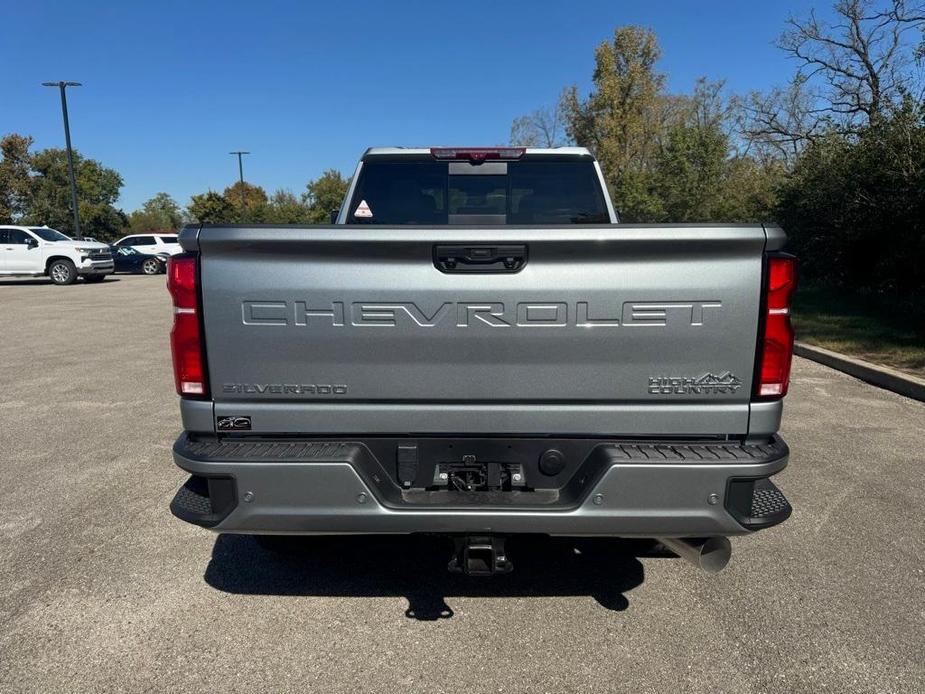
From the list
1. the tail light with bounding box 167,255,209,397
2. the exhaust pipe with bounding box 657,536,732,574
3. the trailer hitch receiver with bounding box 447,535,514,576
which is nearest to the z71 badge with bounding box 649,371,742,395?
the exhaust pipe with bounding box 657,536,732,574

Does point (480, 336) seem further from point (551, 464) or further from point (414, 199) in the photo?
point (414, 199)

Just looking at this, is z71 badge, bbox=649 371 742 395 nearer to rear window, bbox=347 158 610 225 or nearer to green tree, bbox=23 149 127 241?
rear window, bbox=347 158 610 225

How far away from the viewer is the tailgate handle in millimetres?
2396

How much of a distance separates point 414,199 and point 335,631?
8.80ft

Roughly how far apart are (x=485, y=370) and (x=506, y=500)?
1.68ft

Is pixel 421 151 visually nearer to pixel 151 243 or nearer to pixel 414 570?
pixel 414 570

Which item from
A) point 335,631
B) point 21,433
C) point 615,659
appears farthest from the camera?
point 21,433

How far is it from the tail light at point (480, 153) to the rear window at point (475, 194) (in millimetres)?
86

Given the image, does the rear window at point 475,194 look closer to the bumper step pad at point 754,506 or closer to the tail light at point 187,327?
the tail light at point 187,327

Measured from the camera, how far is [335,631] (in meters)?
2.83

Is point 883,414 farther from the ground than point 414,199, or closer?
closer

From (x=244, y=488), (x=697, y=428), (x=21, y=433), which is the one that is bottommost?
(x=21, y=433)

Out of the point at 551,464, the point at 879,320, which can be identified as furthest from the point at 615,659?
the point at 879,320

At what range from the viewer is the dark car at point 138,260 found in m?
29.7
